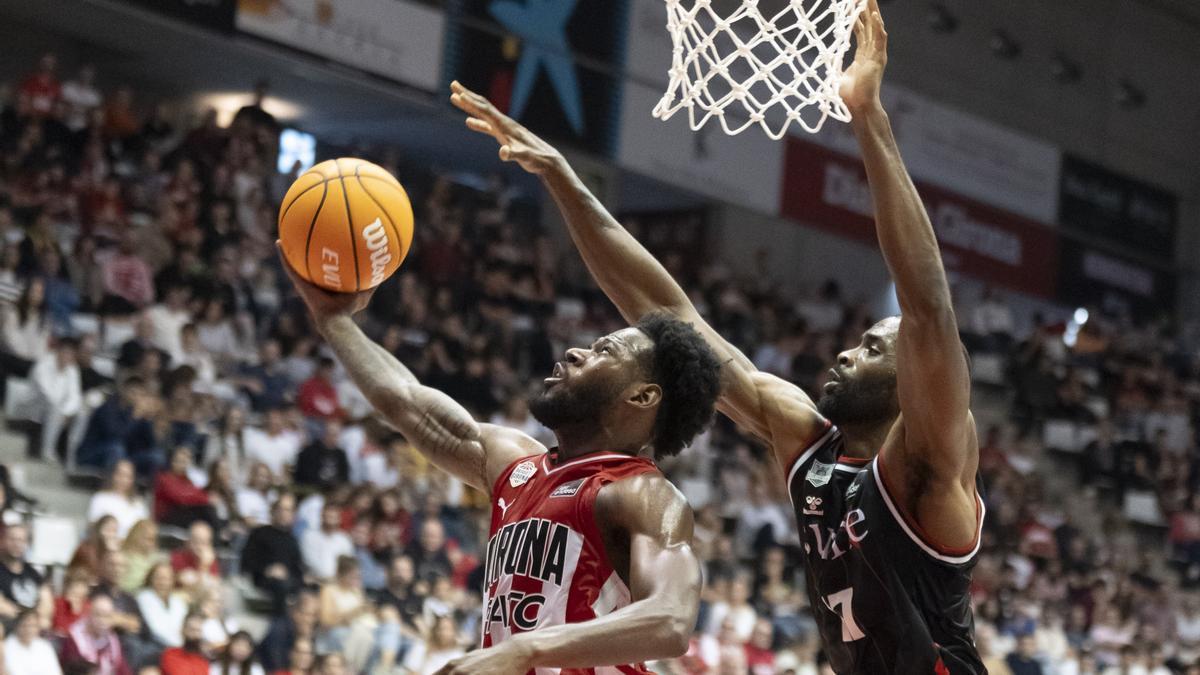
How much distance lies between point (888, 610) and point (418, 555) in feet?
23.3

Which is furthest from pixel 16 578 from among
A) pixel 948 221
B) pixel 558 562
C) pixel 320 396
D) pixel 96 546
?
pixel 948 221

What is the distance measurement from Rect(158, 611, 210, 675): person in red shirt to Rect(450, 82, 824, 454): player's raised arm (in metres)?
5.01

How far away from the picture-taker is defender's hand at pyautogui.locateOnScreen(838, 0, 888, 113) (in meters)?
3.43

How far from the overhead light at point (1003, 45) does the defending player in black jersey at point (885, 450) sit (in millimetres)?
17061

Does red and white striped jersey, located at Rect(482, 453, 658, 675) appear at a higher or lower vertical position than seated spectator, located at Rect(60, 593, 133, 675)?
higher

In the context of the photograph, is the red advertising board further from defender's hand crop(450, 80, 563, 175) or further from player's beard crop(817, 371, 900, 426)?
player's beard crop(817, 371, 900, 426)

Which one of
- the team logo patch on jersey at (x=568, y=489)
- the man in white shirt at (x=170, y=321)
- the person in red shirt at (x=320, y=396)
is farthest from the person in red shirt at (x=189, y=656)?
the team logo patch on jersey at (x=568, y=489)

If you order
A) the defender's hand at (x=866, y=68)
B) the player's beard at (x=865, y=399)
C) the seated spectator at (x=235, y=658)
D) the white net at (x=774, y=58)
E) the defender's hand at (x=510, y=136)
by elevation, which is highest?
the white net at (x=774, y=58)

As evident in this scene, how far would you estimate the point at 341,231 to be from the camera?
4090mm

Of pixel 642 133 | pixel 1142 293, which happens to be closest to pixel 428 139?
pixel 642 133

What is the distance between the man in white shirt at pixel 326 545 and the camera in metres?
9.87

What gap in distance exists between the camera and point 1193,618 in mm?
15156

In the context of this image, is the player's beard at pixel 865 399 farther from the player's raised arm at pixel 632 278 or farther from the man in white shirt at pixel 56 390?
the man in white shirt at pixel 56 390

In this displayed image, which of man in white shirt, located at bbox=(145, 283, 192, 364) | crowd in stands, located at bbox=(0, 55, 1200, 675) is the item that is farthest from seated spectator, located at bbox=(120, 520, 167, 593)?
man in white shirt, located at bbox=(145, 283, 192, 364)
